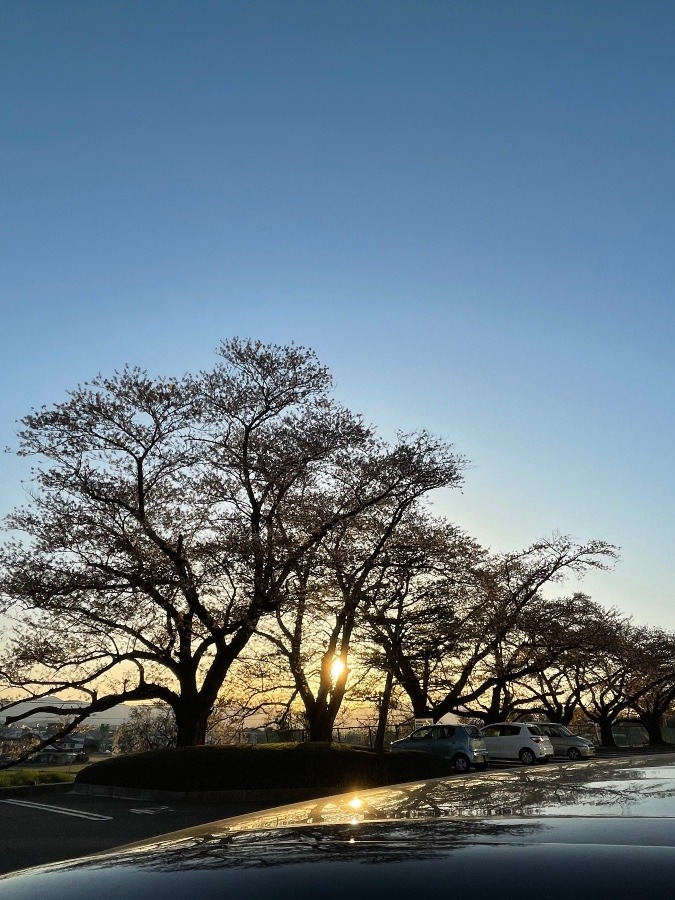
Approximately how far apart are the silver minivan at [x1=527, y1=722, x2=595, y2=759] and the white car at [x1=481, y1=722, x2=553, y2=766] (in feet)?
5.91

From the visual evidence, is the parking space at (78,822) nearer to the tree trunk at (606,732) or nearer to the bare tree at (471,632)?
the bare tree at (471,632)

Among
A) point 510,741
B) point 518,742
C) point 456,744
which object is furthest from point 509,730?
point 456,744

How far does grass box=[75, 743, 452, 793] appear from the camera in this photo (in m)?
16.0

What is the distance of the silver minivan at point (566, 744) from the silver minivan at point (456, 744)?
24.6 ft

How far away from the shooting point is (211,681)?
2116cm

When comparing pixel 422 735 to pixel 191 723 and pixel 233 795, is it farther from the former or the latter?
pixel 233 795

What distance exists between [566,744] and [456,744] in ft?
31.6

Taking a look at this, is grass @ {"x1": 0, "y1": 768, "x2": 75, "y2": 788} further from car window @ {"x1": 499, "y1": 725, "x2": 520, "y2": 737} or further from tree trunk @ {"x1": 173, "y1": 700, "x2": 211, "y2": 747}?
car window @ {"x1": 499, "y1": 725, "x2": 520, "y2": 737}

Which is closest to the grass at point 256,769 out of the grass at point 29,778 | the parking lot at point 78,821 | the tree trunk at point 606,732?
the parking lot at point 78,821

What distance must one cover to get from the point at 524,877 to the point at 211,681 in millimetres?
21066

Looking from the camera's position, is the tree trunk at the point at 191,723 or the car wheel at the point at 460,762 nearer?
the tree trunk at the point at 191,723

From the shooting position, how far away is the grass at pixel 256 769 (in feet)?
52.6

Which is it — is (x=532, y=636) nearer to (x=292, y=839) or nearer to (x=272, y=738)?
(x=272, y=738)

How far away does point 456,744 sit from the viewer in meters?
23.4
